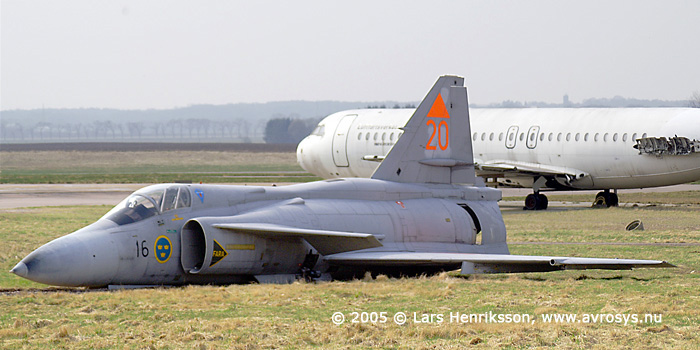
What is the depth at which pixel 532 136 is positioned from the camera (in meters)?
36.0

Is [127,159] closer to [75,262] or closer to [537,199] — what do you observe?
[537,199]

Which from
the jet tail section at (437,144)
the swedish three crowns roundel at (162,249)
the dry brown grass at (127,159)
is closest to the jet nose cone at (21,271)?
the swedish three crowns roundel at (162,249)

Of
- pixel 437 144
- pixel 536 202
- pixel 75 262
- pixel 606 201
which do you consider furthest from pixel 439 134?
pixel 606 201

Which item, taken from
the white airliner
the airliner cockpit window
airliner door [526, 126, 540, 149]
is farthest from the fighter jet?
the airliner cockpit window

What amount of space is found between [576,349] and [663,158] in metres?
24.3

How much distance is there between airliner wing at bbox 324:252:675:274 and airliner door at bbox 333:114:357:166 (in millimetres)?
24417

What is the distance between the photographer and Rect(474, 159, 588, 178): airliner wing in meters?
34.8

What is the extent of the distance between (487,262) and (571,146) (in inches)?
819

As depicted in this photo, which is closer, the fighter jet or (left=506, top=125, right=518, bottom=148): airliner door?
the fighter jet

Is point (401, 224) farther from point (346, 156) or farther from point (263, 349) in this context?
point (346, 156)

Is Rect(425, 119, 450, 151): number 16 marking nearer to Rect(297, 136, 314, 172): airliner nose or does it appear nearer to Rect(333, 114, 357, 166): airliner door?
Rect(333, 114, 357, 166): airliner door

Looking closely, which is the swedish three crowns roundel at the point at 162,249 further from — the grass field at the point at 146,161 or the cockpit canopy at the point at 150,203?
the grass field at the point at 146,161

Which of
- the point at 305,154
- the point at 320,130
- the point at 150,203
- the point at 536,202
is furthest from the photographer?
the point at 305,154

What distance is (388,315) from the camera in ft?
39.2
